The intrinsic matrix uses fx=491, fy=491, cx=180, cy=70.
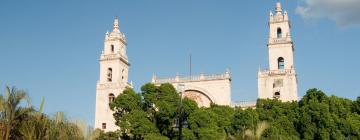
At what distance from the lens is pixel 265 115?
4647 cm

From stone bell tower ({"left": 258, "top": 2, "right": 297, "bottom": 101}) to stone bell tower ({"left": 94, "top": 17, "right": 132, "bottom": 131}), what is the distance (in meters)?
17.1

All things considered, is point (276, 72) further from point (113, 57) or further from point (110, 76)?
point (110, 76)

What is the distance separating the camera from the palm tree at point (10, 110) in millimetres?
27797

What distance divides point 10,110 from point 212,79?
112ft

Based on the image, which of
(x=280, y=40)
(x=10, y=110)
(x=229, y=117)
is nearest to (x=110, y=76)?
(x=280, y=40)

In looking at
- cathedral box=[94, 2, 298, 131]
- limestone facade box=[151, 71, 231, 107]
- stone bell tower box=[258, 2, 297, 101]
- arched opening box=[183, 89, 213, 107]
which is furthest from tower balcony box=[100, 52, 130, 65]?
stone bell tower box=[258, 2, 297, 101]

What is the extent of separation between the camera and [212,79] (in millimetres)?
59469

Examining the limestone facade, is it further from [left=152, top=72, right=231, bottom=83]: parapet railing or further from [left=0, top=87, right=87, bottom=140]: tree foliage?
[left=0, top=87, right=87, bottom=140]: tree foliage

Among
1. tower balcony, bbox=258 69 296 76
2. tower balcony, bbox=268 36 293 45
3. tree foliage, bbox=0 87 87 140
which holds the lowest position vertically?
tree foliage, bbox=0 87 87 140

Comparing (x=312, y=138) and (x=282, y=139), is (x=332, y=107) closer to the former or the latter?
(x=312, y=138)

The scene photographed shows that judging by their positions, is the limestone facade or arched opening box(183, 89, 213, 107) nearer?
the limestone facade

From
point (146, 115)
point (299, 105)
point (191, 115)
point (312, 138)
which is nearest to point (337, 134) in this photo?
point (312, 138)

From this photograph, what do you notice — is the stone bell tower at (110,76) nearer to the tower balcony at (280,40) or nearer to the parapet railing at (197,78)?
the parapet railing at (197,78)

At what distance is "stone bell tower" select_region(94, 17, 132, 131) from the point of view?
60156 mm
